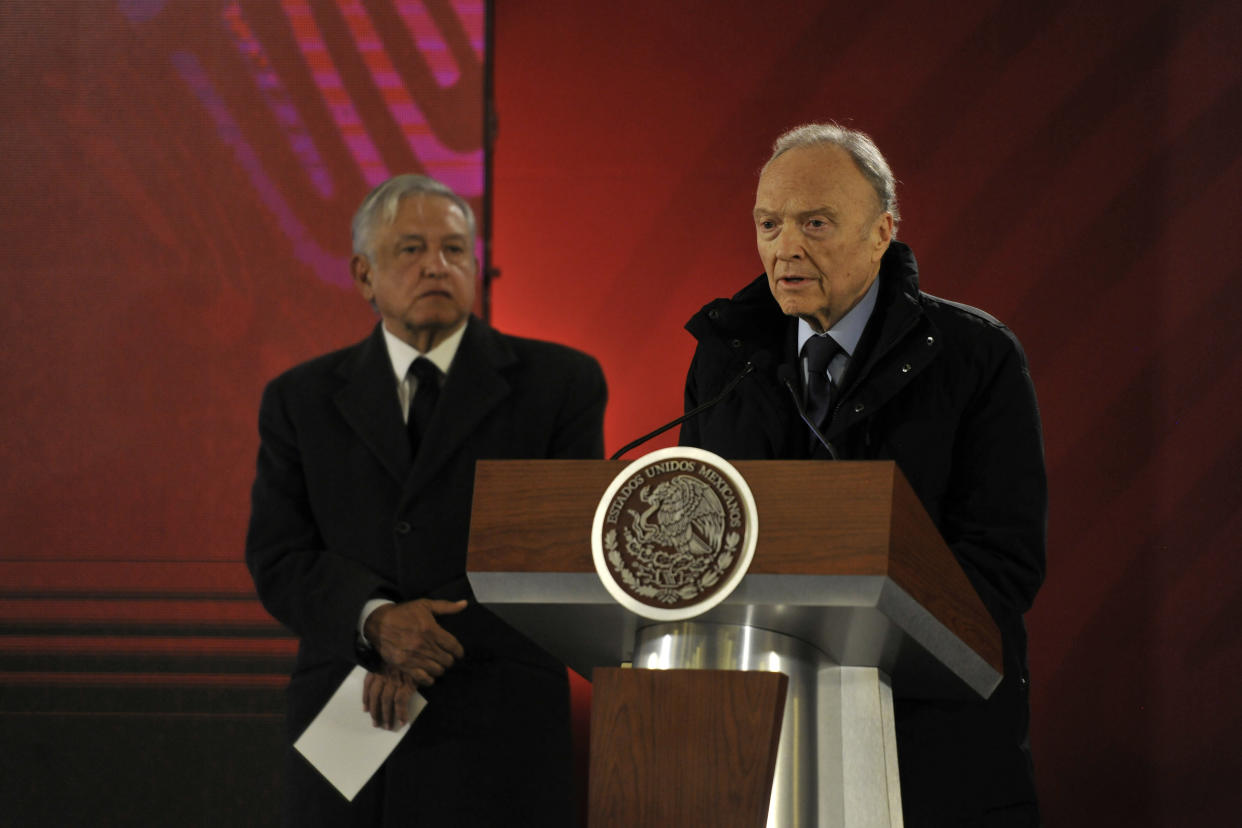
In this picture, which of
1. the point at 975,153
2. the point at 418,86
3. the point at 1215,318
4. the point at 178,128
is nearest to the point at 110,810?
the point at 178,128

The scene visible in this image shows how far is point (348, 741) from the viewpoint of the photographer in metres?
1.95

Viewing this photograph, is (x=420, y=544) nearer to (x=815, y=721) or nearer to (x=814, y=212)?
(x=814, y=212)

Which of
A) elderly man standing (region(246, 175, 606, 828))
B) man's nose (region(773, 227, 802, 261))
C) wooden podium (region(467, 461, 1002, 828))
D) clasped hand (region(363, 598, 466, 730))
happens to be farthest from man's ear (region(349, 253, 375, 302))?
wooden podium (region(467, 461, 1002, 828))

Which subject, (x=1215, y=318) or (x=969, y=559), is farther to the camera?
(x=1215, y=318)

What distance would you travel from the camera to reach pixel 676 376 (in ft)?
10.5

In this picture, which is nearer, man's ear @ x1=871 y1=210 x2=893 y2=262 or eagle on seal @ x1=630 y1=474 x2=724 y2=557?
eagle on seal @ x1=630 y1=474 x2=724 y2=557

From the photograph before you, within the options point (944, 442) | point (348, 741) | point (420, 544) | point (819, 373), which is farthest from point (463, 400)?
point (944, 442)

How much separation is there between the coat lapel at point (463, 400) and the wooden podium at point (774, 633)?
96 centimetres

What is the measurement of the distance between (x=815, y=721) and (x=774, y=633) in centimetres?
9

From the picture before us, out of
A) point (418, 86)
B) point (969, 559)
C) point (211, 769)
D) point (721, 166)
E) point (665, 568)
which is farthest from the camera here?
point (721, 166)

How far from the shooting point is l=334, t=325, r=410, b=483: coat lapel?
2139 millimetres

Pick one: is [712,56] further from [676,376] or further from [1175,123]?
[1175,123]

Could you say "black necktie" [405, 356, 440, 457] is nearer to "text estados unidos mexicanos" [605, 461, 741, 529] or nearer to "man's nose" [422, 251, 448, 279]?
"man's nose" [422, 251, 448, 279]

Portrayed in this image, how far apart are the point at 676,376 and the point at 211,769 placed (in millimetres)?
1334
